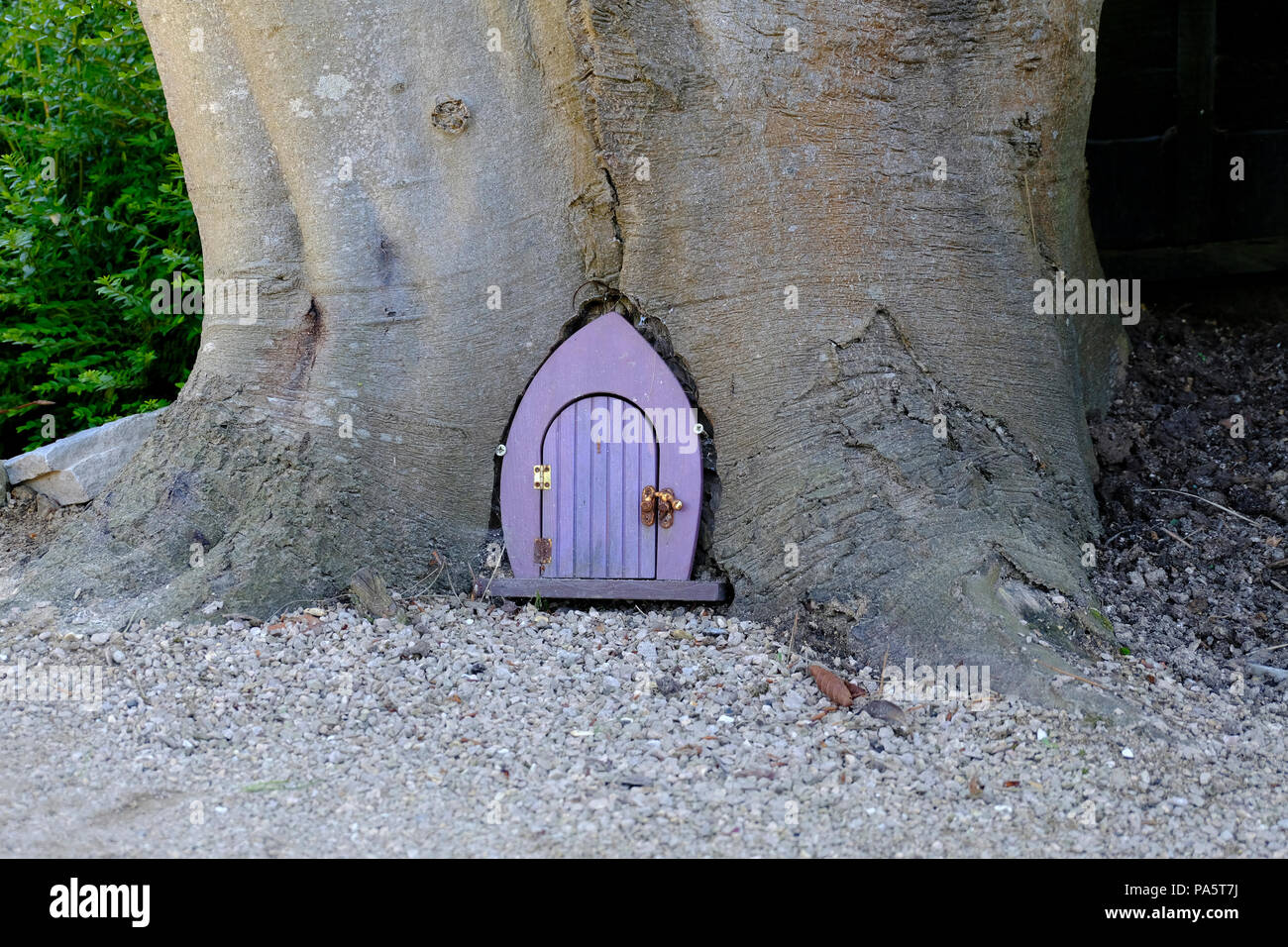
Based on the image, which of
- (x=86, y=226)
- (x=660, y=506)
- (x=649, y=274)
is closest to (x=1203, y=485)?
(x=660, y=506)

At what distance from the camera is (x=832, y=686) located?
322 cm

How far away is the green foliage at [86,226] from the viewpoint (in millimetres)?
5324

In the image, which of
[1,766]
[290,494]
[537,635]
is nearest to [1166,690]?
[537,635]

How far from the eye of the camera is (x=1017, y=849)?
247cm

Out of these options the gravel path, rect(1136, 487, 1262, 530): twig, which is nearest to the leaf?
the gravel path

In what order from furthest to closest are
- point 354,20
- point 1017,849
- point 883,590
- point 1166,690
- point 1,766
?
point 354,20 < point 883,590 < point 1166,690 < point 1,766 < point 1017,849

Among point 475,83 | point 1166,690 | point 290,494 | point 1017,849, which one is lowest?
point 1017,849

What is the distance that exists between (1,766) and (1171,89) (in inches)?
234

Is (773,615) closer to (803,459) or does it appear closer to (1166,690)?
(803,459)

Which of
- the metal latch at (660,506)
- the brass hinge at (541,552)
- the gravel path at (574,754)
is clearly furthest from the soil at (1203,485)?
the brass hinge at (541,552)

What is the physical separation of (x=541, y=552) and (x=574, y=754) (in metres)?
1.16

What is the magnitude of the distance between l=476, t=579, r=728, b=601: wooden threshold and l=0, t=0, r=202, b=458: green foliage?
8.09 feet

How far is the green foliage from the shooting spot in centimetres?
532

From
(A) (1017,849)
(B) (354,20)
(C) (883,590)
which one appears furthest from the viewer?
(B) (354,20)
